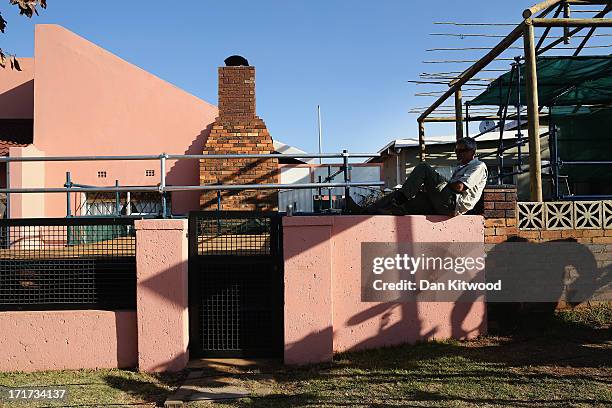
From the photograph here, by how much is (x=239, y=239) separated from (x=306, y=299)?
2.98 feet

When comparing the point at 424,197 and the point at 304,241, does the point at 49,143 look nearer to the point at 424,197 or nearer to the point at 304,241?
the point at 304,241

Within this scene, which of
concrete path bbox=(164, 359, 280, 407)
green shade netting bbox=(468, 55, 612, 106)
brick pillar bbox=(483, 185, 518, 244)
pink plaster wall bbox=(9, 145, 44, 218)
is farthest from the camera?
pink plaster wall bbox=(9, 145, 44, 218)

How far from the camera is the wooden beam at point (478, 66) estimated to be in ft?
19.4

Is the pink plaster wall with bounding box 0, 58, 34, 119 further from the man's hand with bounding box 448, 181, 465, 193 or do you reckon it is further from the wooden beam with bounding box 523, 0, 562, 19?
the wooden beam with bounding box 523, 0, 562, 19

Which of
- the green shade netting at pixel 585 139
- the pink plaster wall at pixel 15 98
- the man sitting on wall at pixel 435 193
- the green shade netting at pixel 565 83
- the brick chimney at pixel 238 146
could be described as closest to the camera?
the man sitting on wall at pixel 435 193

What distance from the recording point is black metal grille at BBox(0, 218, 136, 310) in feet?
15.1

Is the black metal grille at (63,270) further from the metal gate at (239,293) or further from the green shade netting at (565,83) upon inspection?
the green shade netting at (565,83)

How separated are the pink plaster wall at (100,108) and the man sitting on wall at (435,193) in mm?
5747

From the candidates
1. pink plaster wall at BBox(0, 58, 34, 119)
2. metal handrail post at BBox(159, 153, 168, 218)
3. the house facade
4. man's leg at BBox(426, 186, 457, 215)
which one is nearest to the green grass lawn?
man's leg at BBox(426, 186, 457, 215)

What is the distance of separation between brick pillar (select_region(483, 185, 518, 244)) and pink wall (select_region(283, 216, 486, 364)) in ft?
0.41

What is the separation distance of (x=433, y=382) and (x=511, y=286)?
1.61 metres

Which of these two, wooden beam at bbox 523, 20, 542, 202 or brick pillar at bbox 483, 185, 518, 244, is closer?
brick pillar at bbox 483, 185, 518, 244

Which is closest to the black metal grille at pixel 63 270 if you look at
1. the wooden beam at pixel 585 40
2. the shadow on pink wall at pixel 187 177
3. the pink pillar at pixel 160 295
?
the pink pillar at pixel 160 295

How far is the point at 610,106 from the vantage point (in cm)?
981
